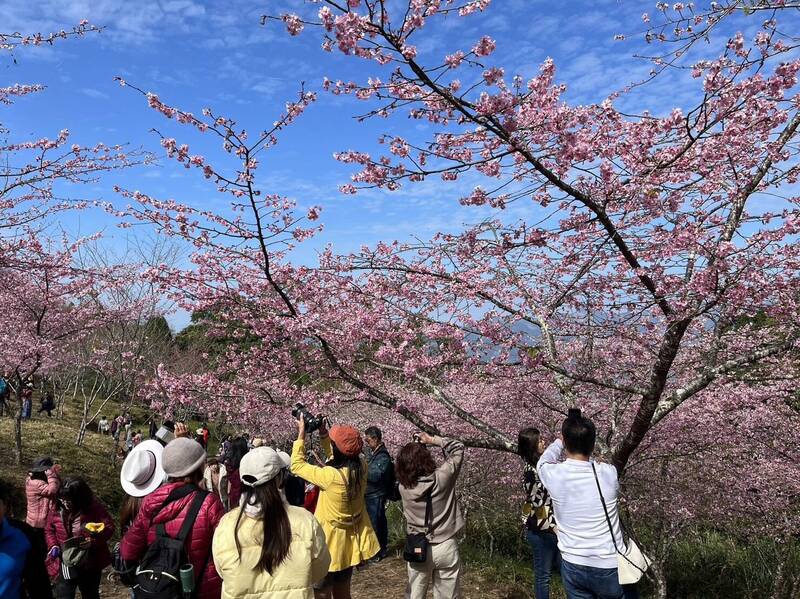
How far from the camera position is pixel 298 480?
4.36m

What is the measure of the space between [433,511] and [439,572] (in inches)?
17.3

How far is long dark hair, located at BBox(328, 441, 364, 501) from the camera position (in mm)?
3430

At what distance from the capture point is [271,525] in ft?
6.88

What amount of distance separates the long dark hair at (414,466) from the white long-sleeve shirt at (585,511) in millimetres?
1138

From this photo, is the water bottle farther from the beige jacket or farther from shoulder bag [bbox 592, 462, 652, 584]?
shoulder bag [bbox 592, 462, 652, 584]

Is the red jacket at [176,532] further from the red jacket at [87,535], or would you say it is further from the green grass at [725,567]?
the green grass at [725,567]

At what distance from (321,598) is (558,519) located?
72.8 inches

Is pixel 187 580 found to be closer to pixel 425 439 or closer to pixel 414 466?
pixel 414 466

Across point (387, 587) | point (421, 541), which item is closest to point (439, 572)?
point (421, 541)

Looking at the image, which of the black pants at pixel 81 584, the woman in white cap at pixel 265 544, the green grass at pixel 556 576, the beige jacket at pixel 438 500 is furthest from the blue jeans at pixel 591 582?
the green grass at pixel 556 576

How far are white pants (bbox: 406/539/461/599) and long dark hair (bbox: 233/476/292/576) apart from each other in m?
1.83

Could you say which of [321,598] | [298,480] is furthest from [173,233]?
[321,598]

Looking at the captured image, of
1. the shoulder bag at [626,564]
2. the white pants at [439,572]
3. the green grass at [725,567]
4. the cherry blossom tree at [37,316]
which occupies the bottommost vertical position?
the green grass at [725,567]

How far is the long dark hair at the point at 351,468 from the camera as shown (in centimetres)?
343
